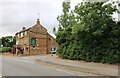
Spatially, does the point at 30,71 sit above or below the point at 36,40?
below

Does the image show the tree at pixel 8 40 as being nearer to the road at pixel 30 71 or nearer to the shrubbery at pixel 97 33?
the shrubbery at pixel 97 33

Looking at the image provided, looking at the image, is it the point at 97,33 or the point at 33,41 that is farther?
the point at 33,41

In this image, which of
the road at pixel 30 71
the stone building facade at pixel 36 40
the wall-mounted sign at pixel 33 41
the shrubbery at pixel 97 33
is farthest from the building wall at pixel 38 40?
the road at pixel 30 71

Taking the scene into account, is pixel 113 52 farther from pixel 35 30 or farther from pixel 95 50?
pixel 35 30

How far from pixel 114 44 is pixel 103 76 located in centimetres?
1488

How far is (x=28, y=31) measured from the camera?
283 feet

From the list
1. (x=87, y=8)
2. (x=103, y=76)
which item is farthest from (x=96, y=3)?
(x=103, y=76)

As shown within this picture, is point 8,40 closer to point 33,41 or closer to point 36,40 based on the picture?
point 36,40

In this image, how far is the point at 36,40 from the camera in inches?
3383

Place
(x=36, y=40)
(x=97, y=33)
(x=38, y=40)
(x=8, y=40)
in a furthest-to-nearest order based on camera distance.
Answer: (x=8, y=40)
(x=38, y=40)
(x=36, y=40)
(x=97, y=33)

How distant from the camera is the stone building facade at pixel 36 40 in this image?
271ft

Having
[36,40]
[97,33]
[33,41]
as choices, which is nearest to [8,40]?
[36,40]

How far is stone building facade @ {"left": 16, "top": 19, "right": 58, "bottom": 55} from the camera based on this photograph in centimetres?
8264

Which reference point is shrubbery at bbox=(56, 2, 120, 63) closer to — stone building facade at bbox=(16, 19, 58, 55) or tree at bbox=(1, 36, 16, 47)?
stone building facade at bbox=(16, 19, 58, 55)
